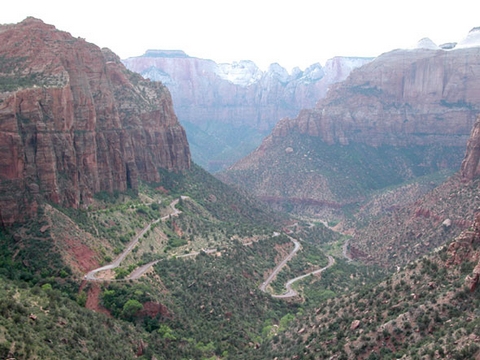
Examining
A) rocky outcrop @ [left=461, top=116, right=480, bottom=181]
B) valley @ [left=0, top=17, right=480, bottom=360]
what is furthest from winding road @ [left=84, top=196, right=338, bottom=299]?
rocky outcrop @ [left=461, top=116, right=480, bottom=181]

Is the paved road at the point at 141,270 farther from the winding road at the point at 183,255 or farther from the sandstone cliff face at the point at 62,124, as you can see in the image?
the sandstone cliff face at the point at 62,124

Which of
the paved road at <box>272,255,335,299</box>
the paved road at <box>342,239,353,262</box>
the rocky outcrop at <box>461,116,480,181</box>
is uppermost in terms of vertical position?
the rocky outcrop at <box>461,116,480,181</box>

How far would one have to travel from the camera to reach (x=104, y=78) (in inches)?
4033

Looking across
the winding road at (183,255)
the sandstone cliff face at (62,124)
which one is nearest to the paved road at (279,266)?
the winding road at (183,255)

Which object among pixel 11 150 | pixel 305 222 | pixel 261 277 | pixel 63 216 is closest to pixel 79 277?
pixel 63 216

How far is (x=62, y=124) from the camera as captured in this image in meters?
83.1

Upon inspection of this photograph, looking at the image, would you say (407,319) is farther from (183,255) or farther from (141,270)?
(183,255)

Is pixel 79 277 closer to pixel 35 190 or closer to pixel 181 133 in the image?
pixel 35 190

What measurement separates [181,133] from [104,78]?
31.7 meters

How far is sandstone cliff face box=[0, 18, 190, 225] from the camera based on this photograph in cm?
7181

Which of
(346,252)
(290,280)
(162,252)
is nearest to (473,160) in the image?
(346,252)

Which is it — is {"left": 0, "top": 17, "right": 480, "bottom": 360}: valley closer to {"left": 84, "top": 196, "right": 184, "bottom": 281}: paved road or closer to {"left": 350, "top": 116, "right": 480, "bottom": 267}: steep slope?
{"left": 350, "top": 116, "right": 480, "bottom": 267}: steep slope

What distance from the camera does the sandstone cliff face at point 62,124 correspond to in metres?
71.8

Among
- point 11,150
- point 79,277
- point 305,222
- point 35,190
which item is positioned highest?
point 11,150
